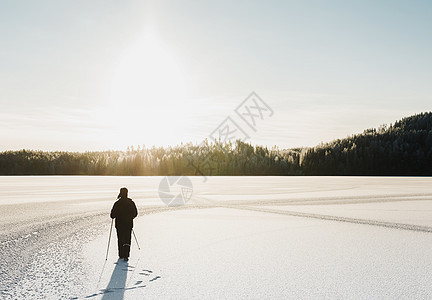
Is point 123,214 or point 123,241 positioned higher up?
point 123,214

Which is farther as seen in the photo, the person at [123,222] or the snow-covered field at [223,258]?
the person at [123,222]

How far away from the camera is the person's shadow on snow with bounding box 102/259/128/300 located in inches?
291

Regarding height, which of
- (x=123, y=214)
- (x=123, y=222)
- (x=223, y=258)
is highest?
(x=123, y=214)

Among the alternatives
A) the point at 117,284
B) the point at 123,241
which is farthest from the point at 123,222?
the point at 117,284

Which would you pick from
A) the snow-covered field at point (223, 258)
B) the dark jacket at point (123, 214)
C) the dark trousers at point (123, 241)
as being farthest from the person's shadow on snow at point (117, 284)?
the dark jacket at point (123, 214)

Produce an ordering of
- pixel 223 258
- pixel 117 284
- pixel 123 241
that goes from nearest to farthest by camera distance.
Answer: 1. pixel 117 284
2. pixel 123 241
3. pixel 223 258

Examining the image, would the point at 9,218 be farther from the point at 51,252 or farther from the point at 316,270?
the point at 316,270

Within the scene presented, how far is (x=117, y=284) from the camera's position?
818 cm

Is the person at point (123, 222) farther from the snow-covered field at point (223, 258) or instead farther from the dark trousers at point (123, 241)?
the snow-covered field at point (223, 258)

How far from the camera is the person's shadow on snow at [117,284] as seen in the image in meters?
7.40

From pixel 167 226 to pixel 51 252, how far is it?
570 cm

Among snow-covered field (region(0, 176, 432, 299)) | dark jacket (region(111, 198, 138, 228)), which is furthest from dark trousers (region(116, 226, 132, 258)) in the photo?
snow-covered field (region(0, 176, 432, 299))

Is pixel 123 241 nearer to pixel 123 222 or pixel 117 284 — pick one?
pixel 123 222

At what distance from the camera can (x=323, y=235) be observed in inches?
555
